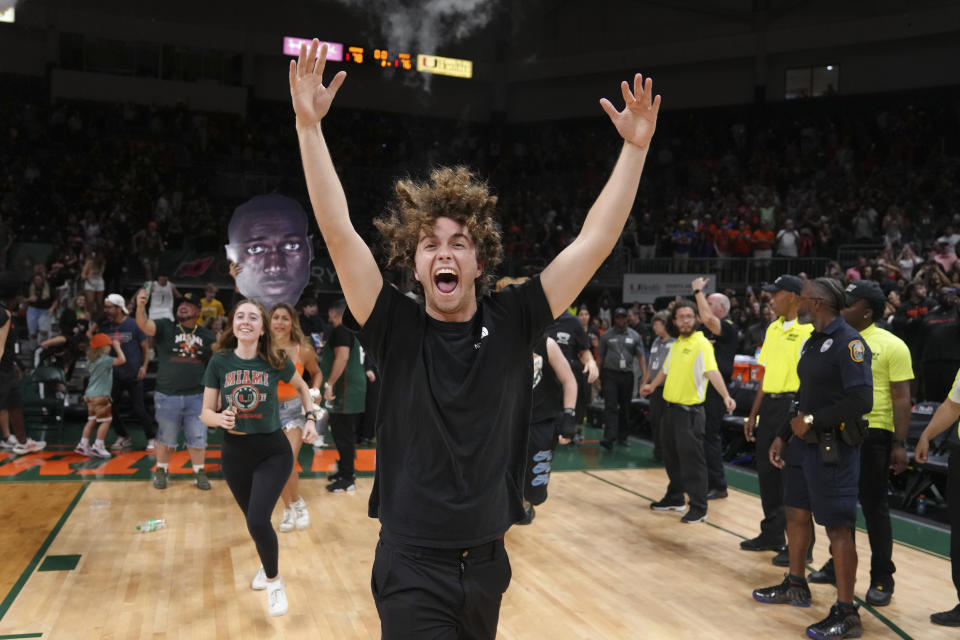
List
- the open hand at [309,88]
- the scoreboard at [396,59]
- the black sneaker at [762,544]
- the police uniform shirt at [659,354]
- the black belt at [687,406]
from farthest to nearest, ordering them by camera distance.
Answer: the scoreboard at [396,59] → the police uniform shirt at [659,354] → the black belt at [687,406] → the black sneaker at [762,544] → the open hand at [309,88]

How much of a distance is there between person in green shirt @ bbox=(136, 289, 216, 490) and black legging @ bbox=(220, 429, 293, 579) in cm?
Answer: 339

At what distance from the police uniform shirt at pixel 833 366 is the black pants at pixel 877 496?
71cm

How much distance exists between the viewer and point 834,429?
464 cm

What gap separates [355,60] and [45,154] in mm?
7570

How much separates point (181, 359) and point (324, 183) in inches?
256

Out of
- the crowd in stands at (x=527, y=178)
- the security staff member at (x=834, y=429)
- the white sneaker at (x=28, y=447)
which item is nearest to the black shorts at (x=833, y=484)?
the security staff member at (x=834, y=429)

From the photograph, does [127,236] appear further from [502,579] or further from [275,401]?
[502,579]

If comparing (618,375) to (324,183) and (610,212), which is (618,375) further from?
(324,183)

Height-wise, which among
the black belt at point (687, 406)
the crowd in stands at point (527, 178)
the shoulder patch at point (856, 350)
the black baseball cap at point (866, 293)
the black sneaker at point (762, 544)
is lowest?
the black sneaker at point (762, 544)

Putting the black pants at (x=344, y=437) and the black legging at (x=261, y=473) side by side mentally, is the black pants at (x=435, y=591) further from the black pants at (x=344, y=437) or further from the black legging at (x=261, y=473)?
the black pants at (x=344, y=437)

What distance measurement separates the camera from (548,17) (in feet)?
77.2

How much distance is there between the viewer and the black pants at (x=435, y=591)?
218 cm

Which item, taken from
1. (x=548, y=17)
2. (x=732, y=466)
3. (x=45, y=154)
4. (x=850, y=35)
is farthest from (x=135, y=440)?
(x=850, y=35)

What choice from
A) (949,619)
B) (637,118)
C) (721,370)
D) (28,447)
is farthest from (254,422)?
(28,447)
